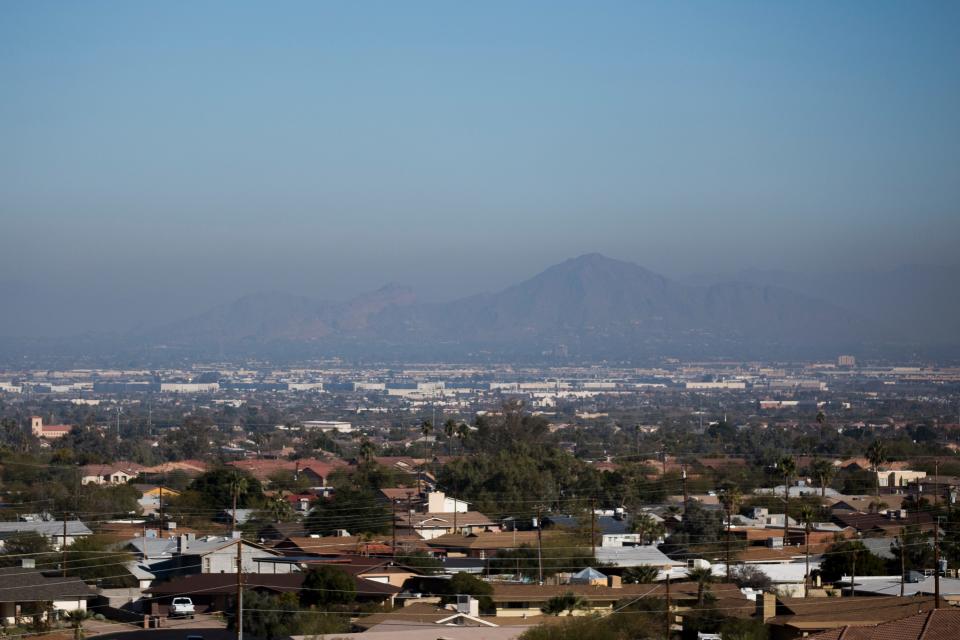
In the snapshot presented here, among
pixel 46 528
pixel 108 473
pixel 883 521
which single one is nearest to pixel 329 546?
pixel 46 528

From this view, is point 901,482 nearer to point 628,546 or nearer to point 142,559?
point 628,546

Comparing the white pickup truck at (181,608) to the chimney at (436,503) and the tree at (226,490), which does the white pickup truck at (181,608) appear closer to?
the tree at (226,490)

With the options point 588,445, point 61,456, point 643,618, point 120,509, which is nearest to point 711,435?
point 588,445

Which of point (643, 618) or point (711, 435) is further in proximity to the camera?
point (711, 435)

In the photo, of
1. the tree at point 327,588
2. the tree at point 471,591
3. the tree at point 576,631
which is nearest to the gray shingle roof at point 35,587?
the tree at point 327,588

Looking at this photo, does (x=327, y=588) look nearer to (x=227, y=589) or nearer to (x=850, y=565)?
(x=227, y=589)
